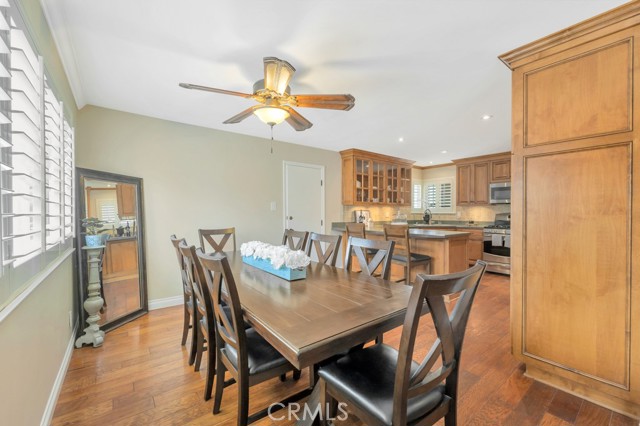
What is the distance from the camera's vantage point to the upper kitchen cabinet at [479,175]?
5.32m

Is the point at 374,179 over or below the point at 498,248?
over

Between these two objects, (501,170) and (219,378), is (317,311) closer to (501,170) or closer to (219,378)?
(219,378)

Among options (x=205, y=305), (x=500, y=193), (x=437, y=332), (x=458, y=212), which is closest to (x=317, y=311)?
(x=437, y=332)

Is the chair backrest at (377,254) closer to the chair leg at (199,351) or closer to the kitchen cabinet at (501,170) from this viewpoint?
the chair leg at (199,351)

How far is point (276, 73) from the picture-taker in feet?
6.01

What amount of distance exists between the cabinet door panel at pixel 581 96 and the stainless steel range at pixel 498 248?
352cm

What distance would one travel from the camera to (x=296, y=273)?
1.78 meters

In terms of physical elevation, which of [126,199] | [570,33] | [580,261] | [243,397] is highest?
[570,33]

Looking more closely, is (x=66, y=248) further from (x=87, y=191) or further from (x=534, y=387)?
(x=534, y=387)

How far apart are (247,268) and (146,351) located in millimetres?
1222

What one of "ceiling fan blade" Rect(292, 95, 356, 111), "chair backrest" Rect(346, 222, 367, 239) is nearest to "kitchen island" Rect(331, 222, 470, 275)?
"chair backrest" Rect(346, 222, 367, 239)

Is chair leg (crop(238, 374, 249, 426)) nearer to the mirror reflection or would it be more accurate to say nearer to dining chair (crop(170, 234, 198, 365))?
dining chair (crop(170, 234, 198, 365))

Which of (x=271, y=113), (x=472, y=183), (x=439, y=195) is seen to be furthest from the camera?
(x=439, y=195)

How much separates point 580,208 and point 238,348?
2.18 m
